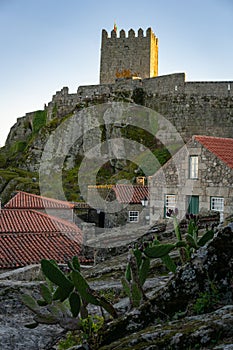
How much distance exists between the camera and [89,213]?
30.2 meters

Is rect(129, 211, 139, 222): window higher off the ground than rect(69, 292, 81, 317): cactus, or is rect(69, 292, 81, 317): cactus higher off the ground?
rect(69, 292, 81, 317): cactus

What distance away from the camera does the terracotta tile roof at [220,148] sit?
16.7 meters

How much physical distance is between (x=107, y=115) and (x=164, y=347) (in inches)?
1537

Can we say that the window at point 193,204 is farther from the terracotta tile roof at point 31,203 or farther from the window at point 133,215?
the terracotta tile roof at point 31,203

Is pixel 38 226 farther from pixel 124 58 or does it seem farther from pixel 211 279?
pixel 124 58

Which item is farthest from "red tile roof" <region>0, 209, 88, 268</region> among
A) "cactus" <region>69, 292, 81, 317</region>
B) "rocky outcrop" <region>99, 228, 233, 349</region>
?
"rocky outcrop" <region>99, 228, 233, 349</region>

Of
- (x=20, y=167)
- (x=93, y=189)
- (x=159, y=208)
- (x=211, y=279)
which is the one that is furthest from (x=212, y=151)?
(x=20, y=167)

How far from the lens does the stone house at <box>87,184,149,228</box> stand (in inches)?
1021

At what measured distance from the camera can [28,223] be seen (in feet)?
61.0

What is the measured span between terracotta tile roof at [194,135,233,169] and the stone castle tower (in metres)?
26.2

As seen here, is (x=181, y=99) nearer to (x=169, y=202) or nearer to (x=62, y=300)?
(x=169, y=202)

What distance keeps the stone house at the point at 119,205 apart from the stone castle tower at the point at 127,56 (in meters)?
17.0

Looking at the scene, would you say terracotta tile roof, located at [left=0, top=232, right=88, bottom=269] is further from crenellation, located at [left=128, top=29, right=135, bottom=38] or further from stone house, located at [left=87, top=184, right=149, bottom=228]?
crenellation, located at [left=128, top=29, right=135, bottom=38]

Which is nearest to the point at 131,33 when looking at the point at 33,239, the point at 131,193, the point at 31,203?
the point at 131,193
